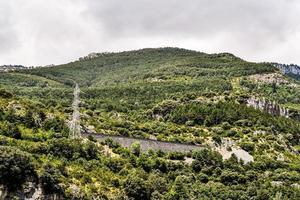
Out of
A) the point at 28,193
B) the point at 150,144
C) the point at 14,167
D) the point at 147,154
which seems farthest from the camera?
the point at 150,144

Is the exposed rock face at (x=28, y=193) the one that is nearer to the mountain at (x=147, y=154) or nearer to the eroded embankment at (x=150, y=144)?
the mountain at (x=147, y=154)

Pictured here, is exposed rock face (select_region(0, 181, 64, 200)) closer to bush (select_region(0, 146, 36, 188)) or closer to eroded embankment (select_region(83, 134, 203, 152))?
bush (select_region(0, 146, 36, 188))

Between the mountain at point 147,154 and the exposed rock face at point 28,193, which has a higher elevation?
the mountain at point 147,154

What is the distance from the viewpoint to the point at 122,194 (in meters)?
102

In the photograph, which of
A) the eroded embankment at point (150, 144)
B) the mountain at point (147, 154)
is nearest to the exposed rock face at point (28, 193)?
Answer: the mountain at point (147, 154)

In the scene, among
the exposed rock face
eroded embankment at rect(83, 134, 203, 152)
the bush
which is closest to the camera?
the exposed rock face

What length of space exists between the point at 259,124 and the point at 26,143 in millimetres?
89416

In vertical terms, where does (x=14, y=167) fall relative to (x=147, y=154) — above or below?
below

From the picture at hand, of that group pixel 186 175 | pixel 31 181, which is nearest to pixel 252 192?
pixel 186 175

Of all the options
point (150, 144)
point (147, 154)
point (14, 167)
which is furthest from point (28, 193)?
point (150, 144)

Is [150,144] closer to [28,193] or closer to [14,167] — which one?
[28,193]

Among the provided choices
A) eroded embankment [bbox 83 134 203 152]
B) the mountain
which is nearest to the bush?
the mountain

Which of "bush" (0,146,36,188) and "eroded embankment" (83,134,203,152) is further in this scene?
"eroded embankment" (83,134,203,152)

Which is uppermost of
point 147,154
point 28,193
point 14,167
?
point 147,154
